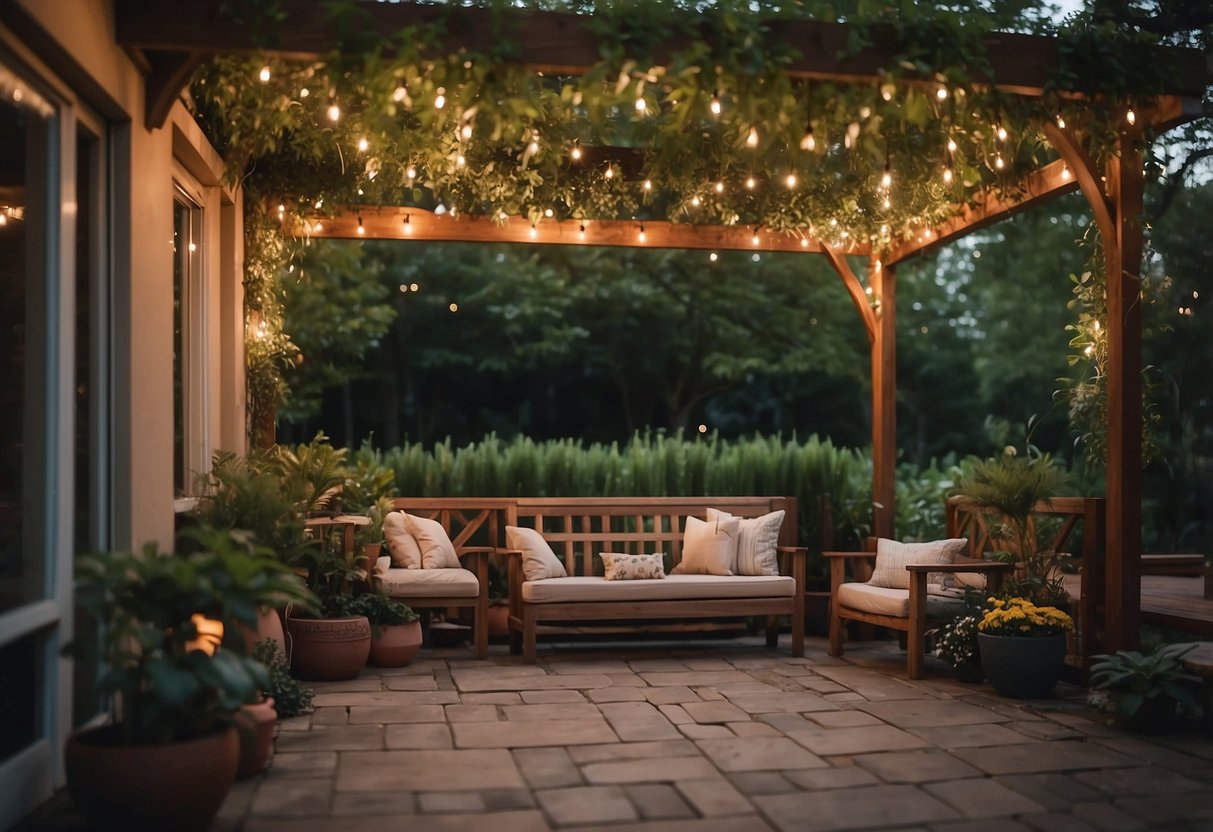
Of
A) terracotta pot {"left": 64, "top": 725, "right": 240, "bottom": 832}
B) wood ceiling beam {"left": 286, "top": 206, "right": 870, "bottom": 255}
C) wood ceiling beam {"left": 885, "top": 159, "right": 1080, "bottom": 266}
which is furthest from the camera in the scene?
wood ceiling beam {"left": 286, "top": 206, "right": 870, "bottom": 255}

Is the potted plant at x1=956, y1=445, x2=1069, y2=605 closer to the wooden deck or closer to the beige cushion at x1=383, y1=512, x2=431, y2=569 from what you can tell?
the wooden deck

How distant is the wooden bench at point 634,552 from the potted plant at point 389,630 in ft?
2.14

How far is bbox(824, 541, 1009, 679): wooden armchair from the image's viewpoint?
6.21 m

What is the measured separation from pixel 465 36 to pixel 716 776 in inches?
110

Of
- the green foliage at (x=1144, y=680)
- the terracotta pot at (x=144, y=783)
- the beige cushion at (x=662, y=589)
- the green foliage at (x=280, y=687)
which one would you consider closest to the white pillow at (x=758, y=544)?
the beige cushion at (x=662, y=589)

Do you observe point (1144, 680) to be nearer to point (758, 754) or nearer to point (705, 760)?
point (758, 754)

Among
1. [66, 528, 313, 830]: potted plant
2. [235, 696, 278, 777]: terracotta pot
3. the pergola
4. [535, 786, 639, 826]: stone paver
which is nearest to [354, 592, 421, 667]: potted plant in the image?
[235, 696, 278, 777]: terracotta pot

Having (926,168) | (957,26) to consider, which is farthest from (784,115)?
(926,168)

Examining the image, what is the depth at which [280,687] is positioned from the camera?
507 cm

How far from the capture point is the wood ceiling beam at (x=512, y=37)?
14.1 feet

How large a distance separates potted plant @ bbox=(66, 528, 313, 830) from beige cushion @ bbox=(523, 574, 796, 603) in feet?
10.7

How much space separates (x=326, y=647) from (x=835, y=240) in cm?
393

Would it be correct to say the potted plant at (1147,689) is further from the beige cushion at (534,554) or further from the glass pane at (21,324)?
the glass pane at (21,324)

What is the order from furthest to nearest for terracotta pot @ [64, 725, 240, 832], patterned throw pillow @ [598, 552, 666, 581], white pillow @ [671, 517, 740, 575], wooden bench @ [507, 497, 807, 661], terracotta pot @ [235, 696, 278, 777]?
white pillow @ [671, 517, 740, 575], patterned throw pillow @ [598, 552, 666, 581], wooden bench @ [507, 497, 807, 661], terracotta pot @ [235, 696, 278, 777], terracotta pot @ [64, 725, 240, 832]
